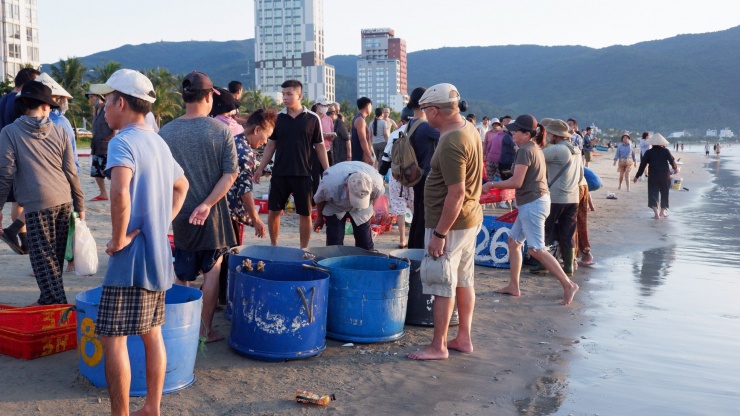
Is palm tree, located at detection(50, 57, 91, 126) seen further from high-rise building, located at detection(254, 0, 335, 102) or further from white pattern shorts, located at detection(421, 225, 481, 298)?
high-rise building, located at detection(254, 0, 335, 102)

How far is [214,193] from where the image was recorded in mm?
4512

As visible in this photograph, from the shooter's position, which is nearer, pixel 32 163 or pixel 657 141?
pixel 32 163

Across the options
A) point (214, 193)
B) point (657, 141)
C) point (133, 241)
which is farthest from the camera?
point (657, 141)

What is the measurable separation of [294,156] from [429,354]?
2967 millimetres

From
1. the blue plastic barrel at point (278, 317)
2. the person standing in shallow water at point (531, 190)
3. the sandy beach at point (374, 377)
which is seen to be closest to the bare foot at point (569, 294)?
the person standing in shallow water at point (531, 190)

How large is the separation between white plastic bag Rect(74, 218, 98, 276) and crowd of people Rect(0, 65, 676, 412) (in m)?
0.35

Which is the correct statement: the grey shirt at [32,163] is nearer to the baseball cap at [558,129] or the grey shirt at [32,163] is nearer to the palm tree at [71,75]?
the baseball cap at [558,129]

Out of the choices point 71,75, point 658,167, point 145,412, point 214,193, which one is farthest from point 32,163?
point 71,75

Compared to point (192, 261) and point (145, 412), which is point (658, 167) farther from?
point (145, 412)

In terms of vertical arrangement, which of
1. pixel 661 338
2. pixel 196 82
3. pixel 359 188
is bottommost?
pixel 661 338

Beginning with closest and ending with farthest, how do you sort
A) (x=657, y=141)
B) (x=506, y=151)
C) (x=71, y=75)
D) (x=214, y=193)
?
(x=214, y=193)
(x=657, y=141)
(x=506, y=151)
(x=71, y=75)

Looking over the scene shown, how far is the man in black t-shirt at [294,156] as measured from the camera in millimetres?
7152

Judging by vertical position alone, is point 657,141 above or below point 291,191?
above

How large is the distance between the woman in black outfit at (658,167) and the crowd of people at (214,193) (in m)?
6.17
